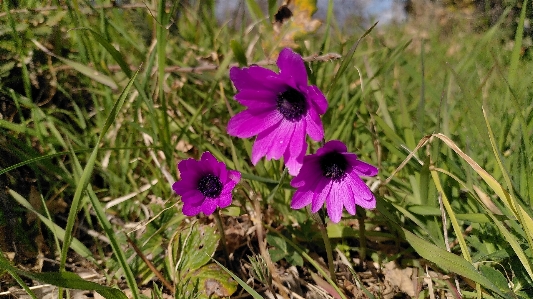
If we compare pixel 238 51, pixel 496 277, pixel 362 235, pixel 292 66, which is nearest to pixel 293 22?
pixel 238 51

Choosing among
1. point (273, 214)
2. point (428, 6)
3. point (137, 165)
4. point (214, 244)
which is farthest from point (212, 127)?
point (428, 6)

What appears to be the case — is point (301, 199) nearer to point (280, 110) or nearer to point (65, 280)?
point (280, 110)

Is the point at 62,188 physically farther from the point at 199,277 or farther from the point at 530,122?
the point at 530,122

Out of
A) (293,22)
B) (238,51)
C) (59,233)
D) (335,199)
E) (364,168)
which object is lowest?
(59,233)

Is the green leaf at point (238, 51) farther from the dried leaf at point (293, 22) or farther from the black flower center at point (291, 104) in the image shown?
the black flower center at point (291, 104)

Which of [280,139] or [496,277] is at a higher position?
[280,139]
